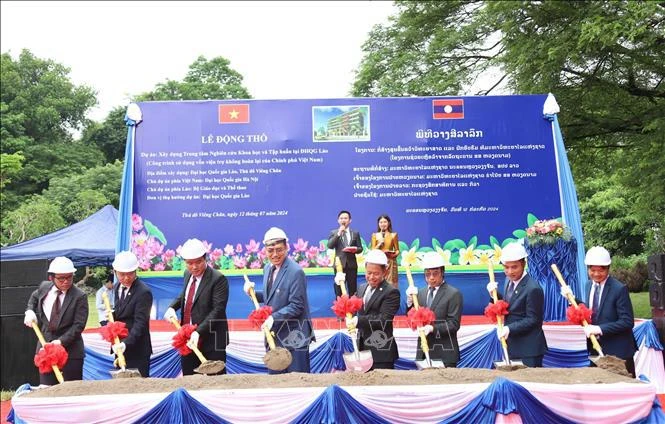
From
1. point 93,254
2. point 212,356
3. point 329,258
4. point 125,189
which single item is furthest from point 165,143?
point 93,254

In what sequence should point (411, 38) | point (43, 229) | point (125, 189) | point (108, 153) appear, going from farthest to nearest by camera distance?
point (108, 153)
point (43, 229)
point (411, 38)
point (125, 189)

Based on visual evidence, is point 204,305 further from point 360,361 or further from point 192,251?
point 360,361

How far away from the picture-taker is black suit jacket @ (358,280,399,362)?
470 centimetres

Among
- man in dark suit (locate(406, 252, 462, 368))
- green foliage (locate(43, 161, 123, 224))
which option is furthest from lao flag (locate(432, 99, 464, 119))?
green foliage (locate(43, 161, 123, 224))

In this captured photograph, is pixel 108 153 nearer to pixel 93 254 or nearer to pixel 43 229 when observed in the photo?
pixel 43 229

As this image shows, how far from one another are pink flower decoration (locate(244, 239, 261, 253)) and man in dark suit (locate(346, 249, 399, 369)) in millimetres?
2480

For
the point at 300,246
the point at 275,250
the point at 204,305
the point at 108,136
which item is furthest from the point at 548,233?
the point at 108,136

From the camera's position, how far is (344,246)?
6.89 m

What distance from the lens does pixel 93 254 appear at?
448 inches

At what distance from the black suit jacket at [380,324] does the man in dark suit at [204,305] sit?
93 cm

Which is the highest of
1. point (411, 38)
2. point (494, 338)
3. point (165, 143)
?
point (411, 38)

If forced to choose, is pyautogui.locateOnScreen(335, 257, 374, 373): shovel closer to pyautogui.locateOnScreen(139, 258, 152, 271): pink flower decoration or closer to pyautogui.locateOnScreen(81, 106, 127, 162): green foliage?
pyautogui.locateOnScreen(139, 258, 152, 271): pink flower decoration

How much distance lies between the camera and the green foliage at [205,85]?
1363 inches

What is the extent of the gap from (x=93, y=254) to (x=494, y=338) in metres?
7.10
